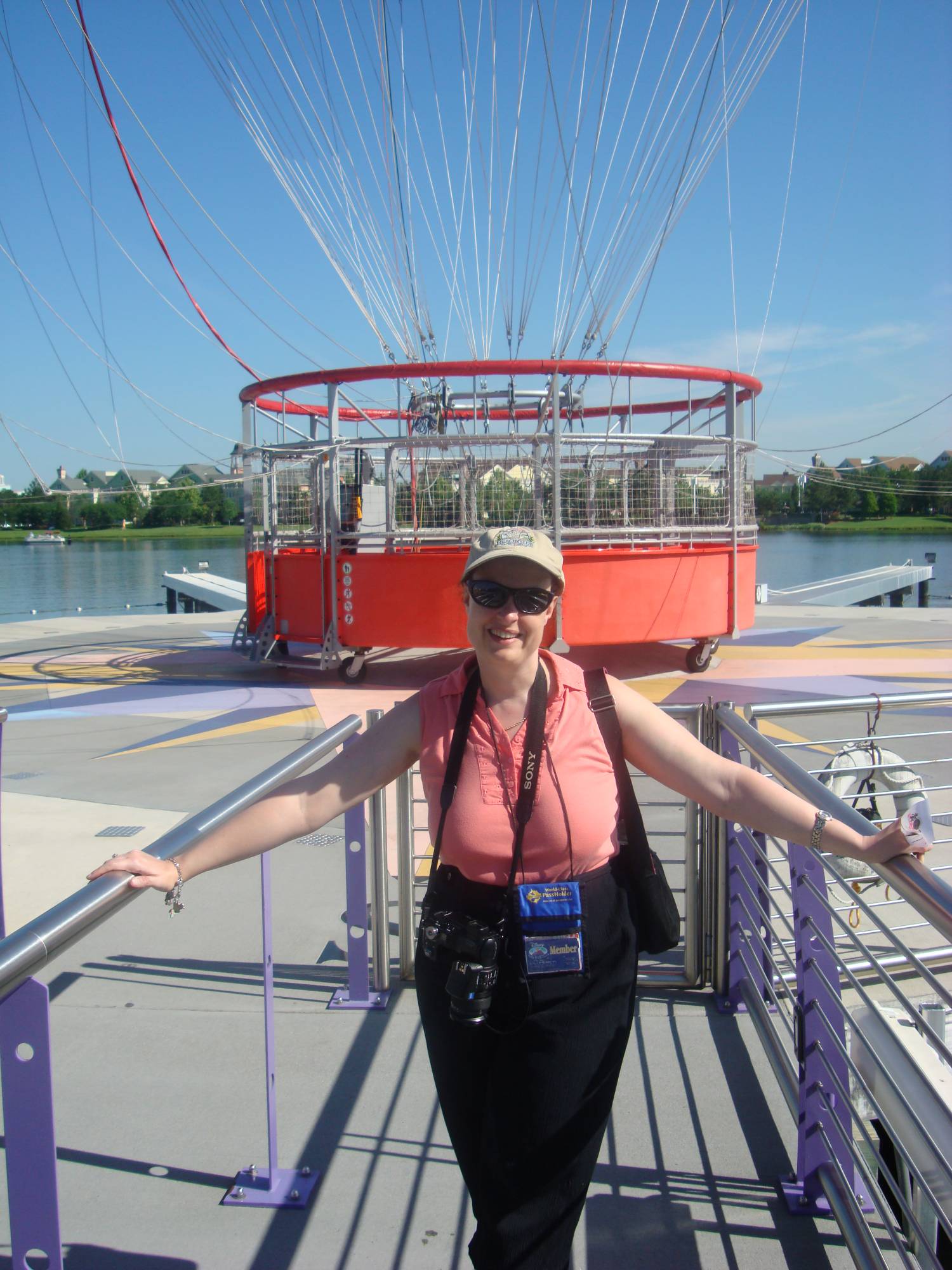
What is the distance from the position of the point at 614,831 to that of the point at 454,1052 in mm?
602

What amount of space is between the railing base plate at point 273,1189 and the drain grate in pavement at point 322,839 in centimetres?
302

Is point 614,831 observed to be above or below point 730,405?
below

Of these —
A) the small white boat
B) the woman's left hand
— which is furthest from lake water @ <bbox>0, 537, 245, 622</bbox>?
the woman's left hand

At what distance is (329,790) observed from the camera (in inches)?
93.6

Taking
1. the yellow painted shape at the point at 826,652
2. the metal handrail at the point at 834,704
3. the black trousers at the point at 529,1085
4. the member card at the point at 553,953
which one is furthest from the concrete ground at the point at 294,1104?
the yellow painted shape at the point at 826,652

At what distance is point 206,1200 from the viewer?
9.06ft

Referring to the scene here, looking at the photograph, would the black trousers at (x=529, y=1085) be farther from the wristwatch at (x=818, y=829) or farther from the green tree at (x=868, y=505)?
the green tree at (x=868, y=505)

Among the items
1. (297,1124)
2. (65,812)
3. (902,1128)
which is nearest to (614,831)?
(902,1128)

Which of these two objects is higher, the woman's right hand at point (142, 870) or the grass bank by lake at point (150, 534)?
the grass bank by lake at point (150, 534)

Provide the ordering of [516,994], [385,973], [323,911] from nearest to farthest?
1. [516,994]
2. [385,973]
3. [323,911]

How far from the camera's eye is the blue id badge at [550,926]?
82.4 inches

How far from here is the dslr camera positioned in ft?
6.70

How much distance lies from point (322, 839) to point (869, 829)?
4.27 metres

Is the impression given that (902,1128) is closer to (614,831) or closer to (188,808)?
(614,831)
